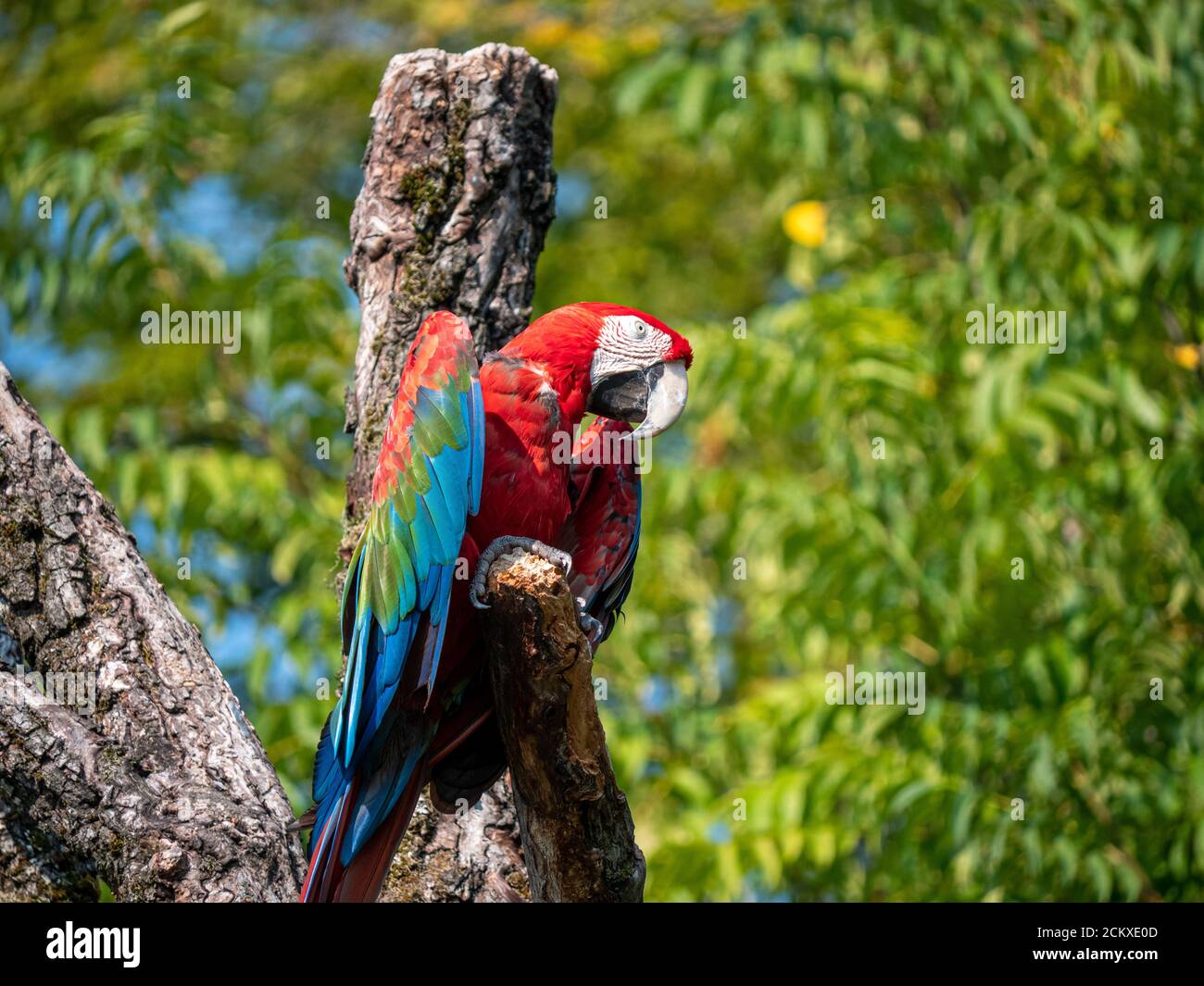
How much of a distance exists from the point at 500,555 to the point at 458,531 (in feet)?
0.38

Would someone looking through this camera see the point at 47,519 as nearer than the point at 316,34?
Yes

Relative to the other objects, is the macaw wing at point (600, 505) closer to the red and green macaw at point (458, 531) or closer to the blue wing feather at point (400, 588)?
the red and green macaw at point (458, 531)

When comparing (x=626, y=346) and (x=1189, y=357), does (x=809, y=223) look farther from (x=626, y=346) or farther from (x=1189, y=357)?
(x=626, y=346)

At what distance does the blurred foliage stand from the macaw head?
4.88 ft

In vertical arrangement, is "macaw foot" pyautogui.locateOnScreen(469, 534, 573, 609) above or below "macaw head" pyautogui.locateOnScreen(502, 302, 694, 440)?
below

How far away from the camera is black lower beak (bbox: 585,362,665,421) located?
331 cm

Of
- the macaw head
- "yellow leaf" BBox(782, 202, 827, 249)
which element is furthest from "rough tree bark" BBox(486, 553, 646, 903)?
"yellow leaf" BBox(782, 202, 827, 249)

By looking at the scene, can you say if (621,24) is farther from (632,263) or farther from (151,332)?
(151,332)

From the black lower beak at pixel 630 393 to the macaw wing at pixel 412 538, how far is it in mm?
369

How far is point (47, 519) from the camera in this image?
9.83 ft

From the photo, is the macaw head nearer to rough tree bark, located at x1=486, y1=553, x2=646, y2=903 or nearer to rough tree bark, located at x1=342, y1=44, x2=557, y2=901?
rough tree bark, located at x1=342, y1=44, x2=557, y2=901
